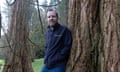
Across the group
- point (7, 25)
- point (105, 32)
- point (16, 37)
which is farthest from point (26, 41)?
point (105, 32)

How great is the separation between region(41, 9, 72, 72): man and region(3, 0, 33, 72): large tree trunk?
190 inches

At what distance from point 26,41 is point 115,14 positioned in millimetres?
6041

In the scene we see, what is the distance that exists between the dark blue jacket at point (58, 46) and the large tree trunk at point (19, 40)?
4.83 metres

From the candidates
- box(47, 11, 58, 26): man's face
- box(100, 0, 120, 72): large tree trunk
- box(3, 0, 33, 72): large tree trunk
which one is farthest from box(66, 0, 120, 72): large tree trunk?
box(3, 0, 33, 72): large tree trunk

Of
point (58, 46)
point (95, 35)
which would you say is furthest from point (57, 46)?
point (95, 35)

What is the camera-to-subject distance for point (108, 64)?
3375 millimetres

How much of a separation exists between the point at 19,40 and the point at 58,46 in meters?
5.15

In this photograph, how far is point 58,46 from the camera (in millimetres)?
3848

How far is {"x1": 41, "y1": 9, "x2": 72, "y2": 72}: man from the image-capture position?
3.77 m

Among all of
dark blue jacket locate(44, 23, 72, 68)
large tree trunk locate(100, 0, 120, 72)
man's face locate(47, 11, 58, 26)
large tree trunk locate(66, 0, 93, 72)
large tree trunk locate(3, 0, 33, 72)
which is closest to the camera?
large tree trunk locate(100, 0, 120, 72)

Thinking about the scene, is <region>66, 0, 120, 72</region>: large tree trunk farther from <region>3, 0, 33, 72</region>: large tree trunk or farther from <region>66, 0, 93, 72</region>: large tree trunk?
<region>3, 0, 33, 72</region>: large tree trunk

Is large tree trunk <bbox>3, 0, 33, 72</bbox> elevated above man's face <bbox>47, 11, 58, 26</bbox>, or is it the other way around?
man's face <bbox>47, 11, 58, 26</bbox>

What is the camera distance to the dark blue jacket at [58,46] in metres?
3.76

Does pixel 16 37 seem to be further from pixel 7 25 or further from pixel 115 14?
pixel 115 14
